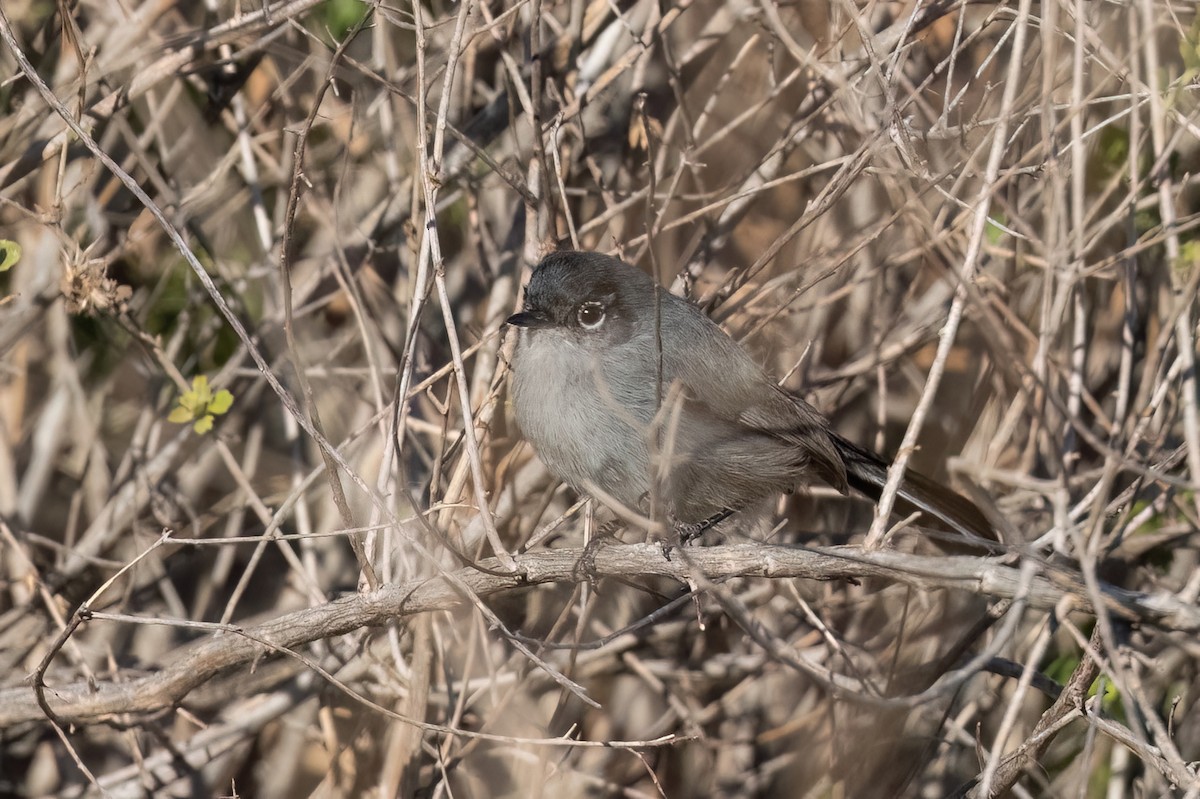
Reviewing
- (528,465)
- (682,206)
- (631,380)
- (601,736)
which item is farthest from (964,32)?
(601,736)

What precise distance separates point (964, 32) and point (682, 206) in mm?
1275

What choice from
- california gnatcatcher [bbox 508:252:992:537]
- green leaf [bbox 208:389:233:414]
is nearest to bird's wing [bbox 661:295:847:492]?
california gnatcatcher [bbox 508:252:992:537]

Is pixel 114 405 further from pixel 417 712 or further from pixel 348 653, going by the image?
pixel 417 712

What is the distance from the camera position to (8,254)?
136 inches

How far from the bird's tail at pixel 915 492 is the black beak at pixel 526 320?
1.25 metres

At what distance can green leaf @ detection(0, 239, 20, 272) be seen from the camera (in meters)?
3.43

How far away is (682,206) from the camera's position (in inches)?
169

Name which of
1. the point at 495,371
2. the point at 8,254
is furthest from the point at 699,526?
the point at 8,254

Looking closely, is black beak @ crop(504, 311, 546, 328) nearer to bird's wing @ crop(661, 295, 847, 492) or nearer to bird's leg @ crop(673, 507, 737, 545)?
bird's wing @ crop(661, 295, 847, 492)

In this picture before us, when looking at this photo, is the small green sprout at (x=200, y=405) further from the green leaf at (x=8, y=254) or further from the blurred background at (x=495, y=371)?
the green leaf at (x=8, y=254)

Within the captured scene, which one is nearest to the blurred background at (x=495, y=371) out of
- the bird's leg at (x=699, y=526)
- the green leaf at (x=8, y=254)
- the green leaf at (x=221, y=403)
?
the green leaf at (x=221, y=403)

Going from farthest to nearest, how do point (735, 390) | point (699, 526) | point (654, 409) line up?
point (699, 526) < point (735, 390) < point (654, 409)

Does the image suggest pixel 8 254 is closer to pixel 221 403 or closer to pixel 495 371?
pixel 221 403

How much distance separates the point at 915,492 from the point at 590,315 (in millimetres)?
1328
